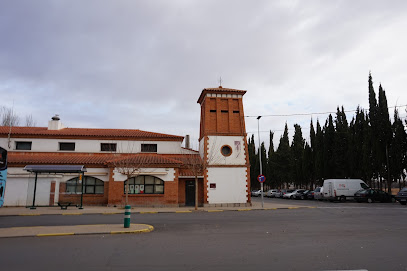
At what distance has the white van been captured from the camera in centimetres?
3222

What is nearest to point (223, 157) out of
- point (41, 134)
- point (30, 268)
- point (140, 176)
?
point (140, 176)

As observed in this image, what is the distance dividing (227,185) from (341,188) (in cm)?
1408

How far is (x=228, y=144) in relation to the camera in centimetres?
2752

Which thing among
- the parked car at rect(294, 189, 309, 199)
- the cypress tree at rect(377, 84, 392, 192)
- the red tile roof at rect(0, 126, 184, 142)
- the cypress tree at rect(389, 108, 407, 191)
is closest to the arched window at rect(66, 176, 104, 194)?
the red tile roof at rect(0, 126, 184, 142)

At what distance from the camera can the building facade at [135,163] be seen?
80.2ft

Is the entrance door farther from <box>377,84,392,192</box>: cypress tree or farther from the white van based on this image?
<box>377,84,392,192</box>: cypress tree

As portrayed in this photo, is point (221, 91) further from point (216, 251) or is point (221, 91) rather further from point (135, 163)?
point (216, 251)

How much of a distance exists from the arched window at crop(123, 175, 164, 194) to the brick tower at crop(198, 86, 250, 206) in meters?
Answer: 4.07

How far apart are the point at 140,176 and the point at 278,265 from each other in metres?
20.3

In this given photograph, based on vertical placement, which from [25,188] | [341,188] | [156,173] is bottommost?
[341,188]

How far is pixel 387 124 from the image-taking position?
3638 cm

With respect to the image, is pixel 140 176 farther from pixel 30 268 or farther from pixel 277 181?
pixel 277 181

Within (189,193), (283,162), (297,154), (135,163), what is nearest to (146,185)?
(135,163)

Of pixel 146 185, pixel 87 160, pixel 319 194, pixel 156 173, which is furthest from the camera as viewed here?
pixel 319 194
